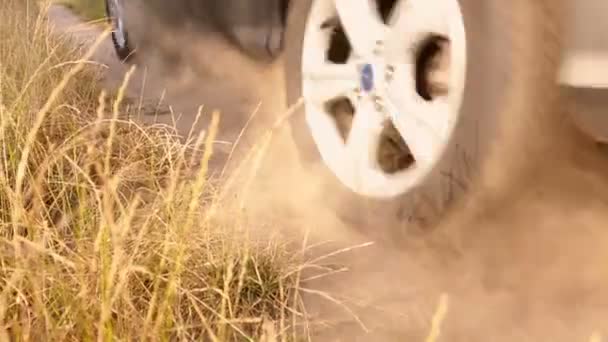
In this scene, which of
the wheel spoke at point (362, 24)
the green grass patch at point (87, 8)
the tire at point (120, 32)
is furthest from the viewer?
the green grass patch at point (87, 8)

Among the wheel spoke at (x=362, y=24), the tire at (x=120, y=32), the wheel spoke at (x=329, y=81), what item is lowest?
the tire at (x=120, y=32)

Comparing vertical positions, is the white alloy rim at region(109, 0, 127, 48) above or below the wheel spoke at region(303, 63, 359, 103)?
below

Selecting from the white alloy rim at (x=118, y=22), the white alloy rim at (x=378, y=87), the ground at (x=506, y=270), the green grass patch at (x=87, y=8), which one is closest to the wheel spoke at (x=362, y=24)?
the white alloy rim at (x=378, y=87)

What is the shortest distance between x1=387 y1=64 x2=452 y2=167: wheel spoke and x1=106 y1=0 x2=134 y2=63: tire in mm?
1910

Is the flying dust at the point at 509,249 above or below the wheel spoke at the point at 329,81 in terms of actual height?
below

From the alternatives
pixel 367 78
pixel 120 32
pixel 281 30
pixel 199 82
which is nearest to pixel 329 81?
pixel 367 78

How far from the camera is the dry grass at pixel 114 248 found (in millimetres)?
1305

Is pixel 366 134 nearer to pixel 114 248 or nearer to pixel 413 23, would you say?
pixel 413 23

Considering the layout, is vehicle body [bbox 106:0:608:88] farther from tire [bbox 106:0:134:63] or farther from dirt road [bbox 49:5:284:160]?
dirt road [bbox 49:5:284:160]

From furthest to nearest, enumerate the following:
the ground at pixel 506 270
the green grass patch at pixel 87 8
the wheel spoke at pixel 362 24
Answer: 1. the green grass patch at pixel 87 8
2. the wheel spoke at pixel 362 24
3. the ground at pixel 506 270

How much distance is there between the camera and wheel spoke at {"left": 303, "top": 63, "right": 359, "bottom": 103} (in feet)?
6.75

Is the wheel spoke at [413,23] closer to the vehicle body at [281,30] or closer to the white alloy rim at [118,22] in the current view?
the vehicle body at [281,30]

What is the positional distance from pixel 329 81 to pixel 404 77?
30 cm

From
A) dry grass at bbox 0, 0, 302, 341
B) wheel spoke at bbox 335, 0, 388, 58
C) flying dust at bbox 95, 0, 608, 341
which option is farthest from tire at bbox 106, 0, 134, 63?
flying dust at bbox 95, 0, 608, 341
